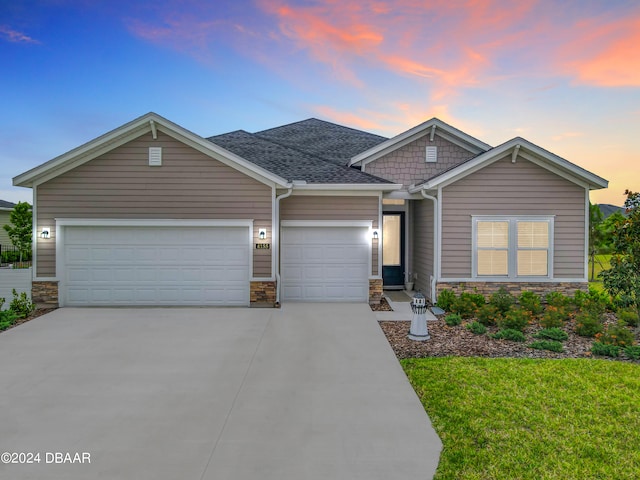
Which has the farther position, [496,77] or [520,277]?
[496,77]

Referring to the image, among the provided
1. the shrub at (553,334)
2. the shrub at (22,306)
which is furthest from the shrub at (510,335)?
the shrub at (22,306)

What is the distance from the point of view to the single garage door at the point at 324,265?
10.1 metres

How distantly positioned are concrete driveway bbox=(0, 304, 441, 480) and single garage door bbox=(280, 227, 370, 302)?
8.65ft

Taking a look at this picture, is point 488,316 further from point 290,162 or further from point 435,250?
point 290,162

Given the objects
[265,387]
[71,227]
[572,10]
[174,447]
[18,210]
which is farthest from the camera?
[18,210]

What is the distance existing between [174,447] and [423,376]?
11.2ft

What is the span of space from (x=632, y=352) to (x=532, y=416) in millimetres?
3602

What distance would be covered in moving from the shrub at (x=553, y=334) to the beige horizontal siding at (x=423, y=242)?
3.47 meters

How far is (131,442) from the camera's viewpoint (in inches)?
136

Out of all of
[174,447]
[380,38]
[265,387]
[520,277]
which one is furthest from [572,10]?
[174,447]

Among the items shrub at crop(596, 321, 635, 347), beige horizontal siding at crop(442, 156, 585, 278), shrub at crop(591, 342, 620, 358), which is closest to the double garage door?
beige horizontal siding at crop(442, 156, 585, 278)

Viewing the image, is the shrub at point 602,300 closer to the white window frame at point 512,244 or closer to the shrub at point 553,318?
the white window frame at point 512,244

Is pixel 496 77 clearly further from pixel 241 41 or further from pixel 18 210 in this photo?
pixel 18 210

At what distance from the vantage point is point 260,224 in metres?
9.45
